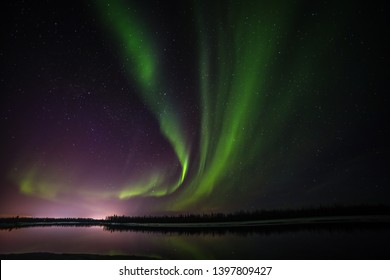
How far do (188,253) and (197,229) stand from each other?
4.20ft

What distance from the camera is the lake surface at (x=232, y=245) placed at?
249 centimetres

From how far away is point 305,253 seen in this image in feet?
8.29

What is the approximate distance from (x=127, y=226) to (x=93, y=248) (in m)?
1.39

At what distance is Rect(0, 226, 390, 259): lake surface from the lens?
2488mm

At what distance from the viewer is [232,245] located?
2867 millimetres

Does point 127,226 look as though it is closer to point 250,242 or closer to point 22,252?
point 22,252
